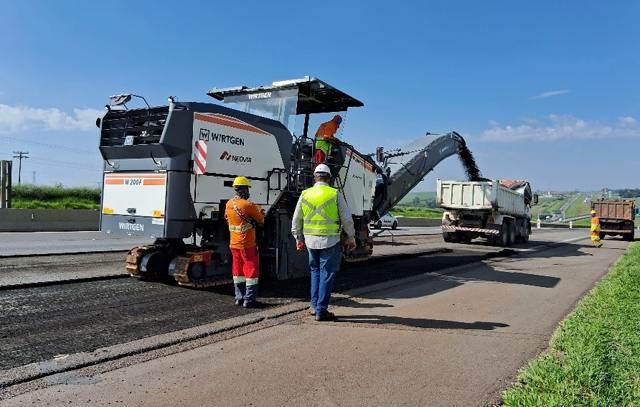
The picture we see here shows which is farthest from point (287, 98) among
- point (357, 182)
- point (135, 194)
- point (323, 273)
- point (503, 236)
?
point (503, 236)

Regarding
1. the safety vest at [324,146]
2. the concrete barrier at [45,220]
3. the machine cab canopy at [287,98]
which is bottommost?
the concrete barrier at [45,220]

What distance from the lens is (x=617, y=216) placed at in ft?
102

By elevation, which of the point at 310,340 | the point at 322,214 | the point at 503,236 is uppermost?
the point at 322,214

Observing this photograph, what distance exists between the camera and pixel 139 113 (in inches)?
313

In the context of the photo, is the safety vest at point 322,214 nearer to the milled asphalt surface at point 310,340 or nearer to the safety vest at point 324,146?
the milled asphalt surface at point 310,340

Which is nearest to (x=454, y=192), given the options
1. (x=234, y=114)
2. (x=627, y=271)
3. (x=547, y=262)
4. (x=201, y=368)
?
(x=547, y=262)

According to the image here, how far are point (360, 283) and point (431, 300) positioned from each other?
173 centimetres

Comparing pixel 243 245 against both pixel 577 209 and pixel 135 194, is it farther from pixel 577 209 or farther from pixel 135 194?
pixel 577 209

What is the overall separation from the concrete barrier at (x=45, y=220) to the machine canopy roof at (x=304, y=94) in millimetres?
13794

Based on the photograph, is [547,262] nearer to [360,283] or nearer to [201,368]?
[360,283]

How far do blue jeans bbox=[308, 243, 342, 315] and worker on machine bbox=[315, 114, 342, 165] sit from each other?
346 cm

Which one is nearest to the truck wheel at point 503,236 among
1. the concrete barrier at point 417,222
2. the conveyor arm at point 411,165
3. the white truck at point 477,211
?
the white truck at point 477,211

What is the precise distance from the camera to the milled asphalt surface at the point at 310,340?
4.06m

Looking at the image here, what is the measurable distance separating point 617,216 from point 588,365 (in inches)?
1199
